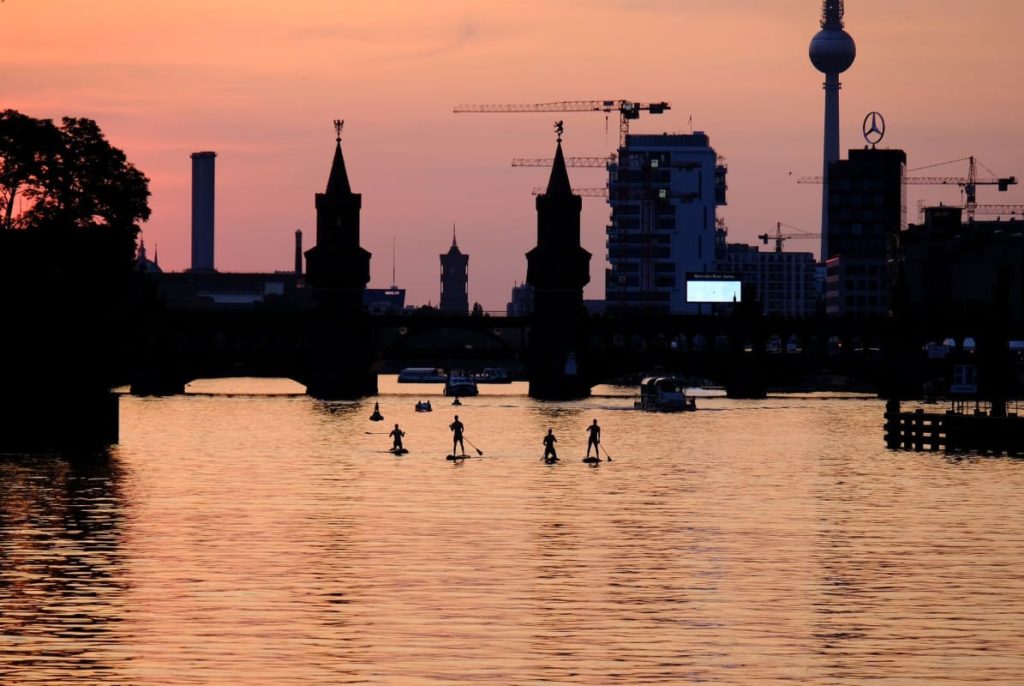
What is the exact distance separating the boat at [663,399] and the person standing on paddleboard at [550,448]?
281 ft

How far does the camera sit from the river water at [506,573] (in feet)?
117

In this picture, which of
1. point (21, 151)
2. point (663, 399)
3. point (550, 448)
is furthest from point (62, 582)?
point (663, 399)

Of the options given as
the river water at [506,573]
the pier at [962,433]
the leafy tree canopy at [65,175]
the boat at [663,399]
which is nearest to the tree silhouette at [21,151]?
the leafy tree canopy at [65,175]

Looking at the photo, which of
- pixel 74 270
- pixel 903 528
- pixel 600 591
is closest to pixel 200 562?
pixel 600 591

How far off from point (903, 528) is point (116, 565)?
26.3m

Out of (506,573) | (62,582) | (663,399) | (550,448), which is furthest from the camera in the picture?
(663,399)

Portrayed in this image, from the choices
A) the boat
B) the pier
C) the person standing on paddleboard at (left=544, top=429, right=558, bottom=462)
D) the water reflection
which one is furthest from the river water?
the boat

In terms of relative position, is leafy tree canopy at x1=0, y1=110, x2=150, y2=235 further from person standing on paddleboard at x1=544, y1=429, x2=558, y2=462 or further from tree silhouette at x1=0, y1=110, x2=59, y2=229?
person standing on paddleboard at x1=544, y1=429, x2=558, y2=462

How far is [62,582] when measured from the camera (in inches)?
1797

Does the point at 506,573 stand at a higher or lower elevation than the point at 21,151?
lower

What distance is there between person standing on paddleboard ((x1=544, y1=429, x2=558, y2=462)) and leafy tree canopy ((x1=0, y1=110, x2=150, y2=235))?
30922mm

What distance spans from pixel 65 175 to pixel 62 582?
243 feet

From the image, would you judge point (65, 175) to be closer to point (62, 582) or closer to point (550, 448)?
point (550, 448)

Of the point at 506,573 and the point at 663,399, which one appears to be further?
the point at 663,399
